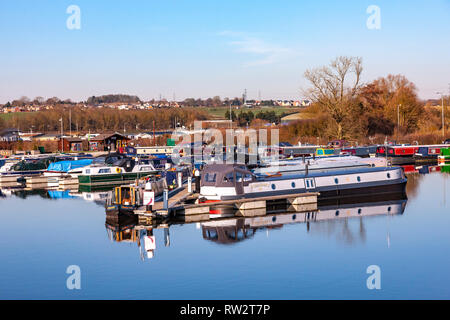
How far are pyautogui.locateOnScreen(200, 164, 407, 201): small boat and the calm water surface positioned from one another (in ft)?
5.84

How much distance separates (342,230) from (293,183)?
6.72 meters

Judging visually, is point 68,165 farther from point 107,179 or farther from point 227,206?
point 227,206

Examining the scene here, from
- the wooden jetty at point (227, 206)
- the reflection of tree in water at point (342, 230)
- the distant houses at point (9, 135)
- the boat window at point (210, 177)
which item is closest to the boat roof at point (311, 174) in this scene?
the wooden jetty at point (227, 206)

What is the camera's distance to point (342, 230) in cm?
2944

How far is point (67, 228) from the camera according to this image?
32094mm

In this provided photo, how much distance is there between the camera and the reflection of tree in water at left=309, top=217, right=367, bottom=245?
91.2 ft

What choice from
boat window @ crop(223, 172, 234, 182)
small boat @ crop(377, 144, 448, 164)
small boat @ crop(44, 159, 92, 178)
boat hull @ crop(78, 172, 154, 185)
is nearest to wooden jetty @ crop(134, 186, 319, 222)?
boat window @ crop(223, 172, 234, 182)

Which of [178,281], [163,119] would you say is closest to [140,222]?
[178,281]

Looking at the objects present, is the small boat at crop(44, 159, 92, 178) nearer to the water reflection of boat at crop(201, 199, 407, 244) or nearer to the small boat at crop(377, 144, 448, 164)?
the water reflection of boat at crop(201, 199, 407, 244)

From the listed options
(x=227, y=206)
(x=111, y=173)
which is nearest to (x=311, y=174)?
(x=227, y=206)

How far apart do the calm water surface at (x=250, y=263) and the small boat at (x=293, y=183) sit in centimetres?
178

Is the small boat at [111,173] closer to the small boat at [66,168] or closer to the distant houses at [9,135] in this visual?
the small boat at [66,168]
